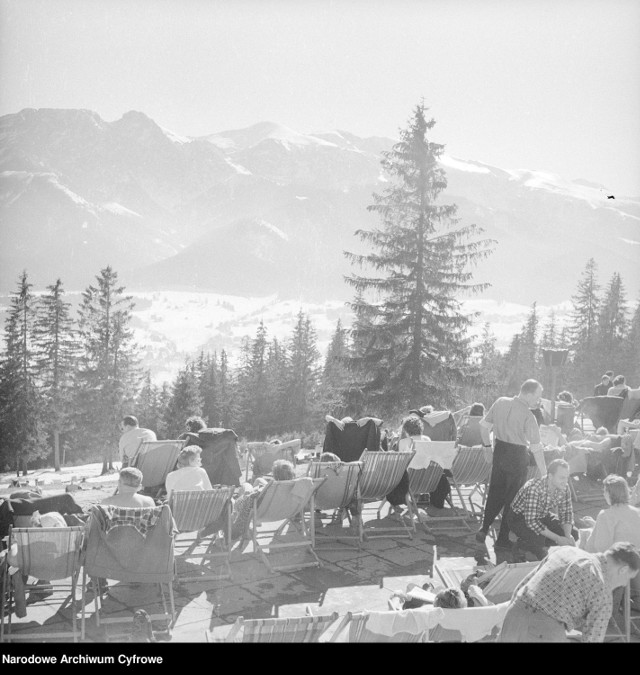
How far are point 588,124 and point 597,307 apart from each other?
151ft

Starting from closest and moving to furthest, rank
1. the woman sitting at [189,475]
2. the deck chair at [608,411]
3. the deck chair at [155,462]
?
the woman sitting at [189,475]
the deck chair at [155,462]
the deck chair at [608,411]

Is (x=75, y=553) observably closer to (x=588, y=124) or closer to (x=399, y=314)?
(x=588, y=124)

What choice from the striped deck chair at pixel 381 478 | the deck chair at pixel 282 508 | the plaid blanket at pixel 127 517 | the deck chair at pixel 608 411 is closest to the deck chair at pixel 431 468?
the striped deck chair at pixel 381 478

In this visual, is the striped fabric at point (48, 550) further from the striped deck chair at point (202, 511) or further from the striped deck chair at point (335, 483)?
the striped deck chair at point (335, 483)

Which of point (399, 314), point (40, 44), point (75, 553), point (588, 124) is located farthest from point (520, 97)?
point (75, 553)

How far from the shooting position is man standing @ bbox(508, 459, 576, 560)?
531 cm

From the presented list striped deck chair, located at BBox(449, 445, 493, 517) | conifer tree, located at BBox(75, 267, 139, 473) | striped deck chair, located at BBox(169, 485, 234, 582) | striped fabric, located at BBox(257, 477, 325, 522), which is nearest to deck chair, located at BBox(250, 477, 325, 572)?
striped fabric, located at BBox(257, 477, 325, 522)

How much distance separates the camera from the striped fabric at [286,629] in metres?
2.98

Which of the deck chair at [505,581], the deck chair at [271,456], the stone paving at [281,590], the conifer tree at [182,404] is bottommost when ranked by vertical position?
the conifer tree at [182,404]

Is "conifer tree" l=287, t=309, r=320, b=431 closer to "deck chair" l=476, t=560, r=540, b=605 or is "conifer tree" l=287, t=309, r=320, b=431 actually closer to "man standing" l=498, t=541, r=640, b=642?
"deck chair" l=476, t=560, r=540, b=605

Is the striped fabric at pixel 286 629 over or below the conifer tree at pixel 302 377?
over

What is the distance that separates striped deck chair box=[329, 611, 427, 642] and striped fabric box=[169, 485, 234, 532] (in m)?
2.23

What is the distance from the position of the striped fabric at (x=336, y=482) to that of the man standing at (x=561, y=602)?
2801mm

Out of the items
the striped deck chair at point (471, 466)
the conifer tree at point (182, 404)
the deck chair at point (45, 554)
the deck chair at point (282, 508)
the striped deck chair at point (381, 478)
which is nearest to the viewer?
the deck chair at point (45, 554)
